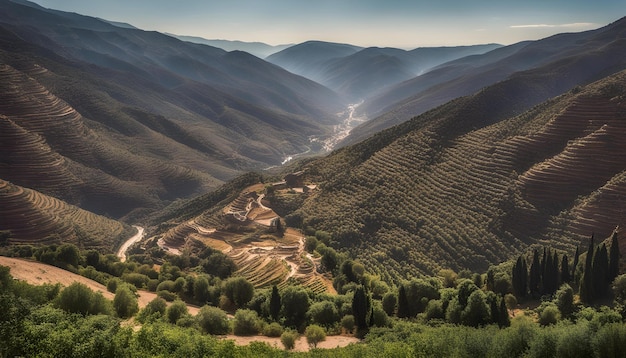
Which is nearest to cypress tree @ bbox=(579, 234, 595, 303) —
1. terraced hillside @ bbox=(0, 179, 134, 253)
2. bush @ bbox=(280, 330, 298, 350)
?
bush @ bbox=(280, 330, 298, 350)

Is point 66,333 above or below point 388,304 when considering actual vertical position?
above

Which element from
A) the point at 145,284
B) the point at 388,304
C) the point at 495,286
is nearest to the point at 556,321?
the point at 495,286

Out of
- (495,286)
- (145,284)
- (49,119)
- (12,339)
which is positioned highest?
(49,119)

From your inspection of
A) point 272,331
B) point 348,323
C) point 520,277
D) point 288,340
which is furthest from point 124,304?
point 520,277

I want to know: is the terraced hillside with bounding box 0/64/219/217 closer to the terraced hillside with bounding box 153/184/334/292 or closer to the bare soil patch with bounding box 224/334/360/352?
the terraced hillside with bounding box 153/184/334/292

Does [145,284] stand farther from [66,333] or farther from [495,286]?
[495,286]

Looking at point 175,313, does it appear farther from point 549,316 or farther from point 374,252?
point 549,316

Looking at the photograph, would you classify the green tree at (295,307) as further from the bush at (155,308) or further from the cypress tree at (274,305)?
the bush at (155,308)

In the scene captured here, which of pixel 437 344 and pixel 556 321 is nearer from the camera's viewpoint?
pixel 437 344
